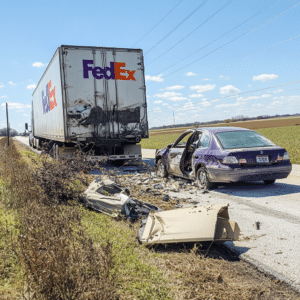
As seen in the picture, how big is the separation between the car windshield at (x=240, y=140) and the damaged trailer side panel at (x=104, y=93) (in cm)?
596

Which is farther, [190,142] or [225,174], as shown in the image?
[190,142]

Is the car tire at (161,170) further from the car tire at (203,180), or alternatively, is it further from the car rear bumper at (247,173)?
the car rear bumper at (247,173)

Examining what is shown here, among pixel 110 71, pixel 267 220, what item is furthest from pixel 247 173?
pixel 110 71

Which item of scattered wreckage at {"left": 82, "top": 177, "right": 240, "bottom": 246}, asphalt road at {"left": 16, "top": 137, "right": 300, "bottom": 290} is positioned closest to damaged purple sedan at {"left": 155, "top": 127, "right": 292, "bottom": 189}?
asphalt road at {"left": 16, "top": 137, "right": 300, "bottom": 290}

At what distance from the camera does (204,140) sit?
28.5 feet

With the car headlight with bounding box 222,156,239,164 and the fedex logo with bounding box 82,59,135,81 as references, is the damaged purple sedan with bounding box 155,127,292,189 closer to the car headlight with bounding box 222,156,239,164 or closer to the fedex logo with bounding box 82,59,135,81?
the car headlight with bounding box 222,156,239,164

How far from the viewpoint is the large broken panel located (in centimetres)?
404

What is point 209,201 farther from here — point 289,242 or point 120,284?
point 120,284

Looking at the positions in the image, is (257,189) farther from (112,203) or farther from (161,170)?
(112,203)

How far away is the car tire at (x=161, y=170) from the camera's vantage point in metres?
10.2

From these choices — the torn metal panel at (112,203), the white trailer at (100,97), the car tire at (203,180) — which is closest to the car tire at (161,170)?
the car tire at (203,180)

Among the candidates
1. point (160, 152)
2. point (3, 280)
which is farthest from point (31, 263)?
point (160, 152)

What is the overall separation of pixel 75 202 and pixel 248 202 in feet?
11.5

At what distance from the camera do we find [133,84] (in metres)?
13.7
